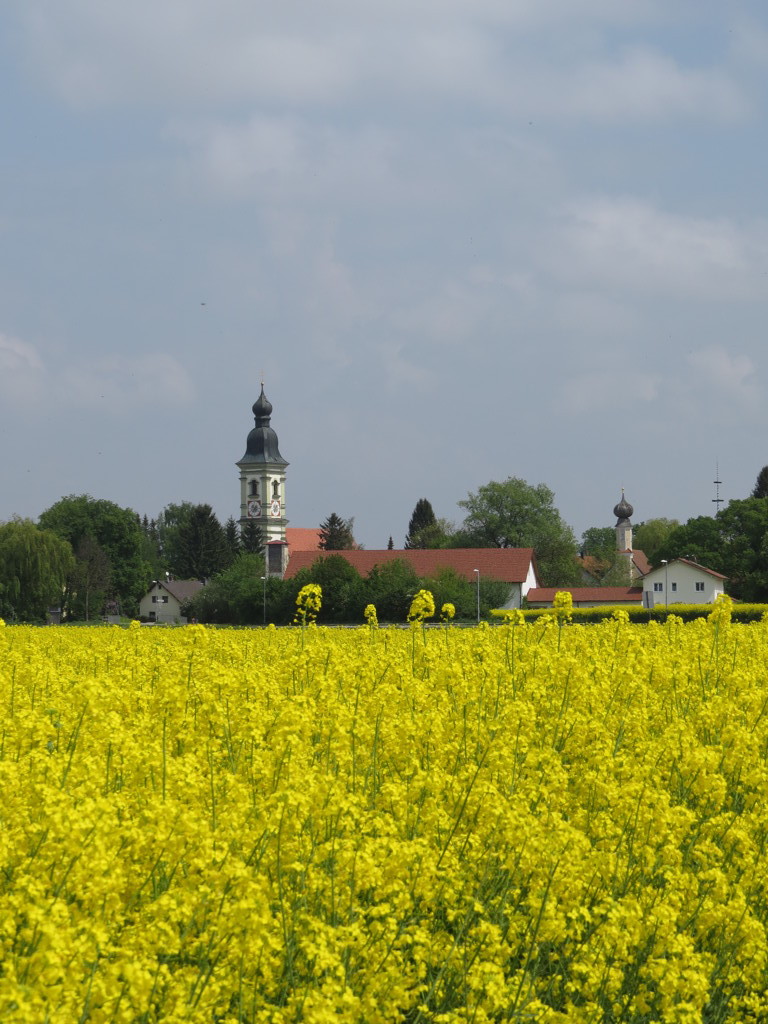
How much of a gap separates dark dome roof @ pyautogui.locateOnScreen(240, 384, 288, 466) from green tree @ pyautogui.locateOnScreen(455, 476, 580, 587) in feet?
148

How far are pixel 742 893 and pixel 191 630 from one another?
5.55 meters

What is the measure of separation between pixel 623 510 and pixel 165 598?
6475 cm

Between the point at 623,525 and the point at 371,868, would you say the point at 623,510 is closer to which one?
the point at 623,525

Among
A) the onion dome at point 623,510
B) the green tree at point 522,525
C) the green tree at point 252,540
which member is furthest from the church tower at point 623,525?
the green tree at point 252,540

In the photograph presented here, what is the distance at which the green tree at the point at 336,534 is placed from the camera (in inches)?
5064

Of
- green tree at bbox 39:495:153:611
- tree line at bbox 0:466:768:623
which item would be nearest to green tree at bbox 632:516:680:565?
tree line at bbox 0:466:768:623

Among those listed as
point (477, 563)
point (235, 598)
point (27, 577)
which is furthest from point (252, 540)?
point (27, 577)

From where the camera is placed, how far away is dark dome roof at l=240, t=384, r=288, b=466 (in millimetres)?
152000

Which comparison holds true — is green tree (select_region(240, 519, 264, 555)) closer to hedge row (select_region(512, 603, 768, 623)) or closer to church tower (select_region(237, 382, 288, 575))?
church tower (select_region(237, 382, 288, 575))

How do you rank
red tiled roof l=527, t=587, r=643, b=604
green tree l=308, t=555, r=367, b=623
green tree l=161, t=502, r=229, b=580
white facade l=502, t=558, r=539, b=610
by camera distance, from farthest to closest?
green tree l=161, t=502, r=229, b=580 < red tiled roof l=527, t=587, r=643, b=604 < white facade l=502, t=558, r=539, b=610 < green tree l=308, t=555, r=367, b=623

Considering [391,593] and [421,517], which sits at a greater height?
[421,517]

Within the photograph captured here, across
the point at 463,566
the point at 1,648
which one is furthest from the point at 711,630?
the point at 463,566

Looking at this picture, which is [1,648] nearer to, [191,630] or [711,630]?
[191,630]

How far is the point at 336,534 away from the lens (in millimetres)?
129750
